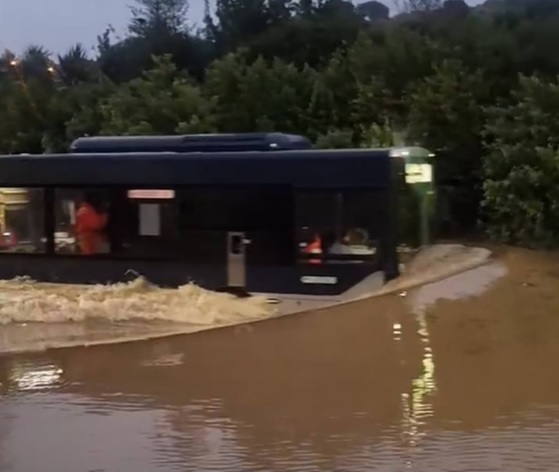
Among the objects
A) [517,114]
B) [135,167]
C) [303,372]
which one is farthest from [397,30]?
[303,372]

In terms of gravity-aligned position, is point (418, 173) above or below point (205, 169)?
below

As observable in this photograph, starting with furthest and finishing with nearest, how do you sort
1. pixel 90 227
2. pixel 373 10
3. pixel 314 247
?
pixel 373 10
pixel 90 227
pixel 314 247

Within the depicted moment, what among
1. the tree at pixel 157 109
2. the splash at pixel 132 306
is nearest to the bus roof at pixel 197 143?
the splash at pixel 132 306

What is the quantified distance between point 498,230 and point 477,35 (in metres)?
5.65

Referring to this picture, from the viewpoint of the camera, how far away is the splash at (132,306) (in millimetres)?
13345

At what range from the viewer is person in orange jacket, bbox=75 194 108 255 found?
1625 centimetres

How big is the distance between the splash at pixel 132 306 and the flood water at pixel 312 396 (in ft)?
2.89

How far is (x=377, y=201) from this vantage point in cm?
1463

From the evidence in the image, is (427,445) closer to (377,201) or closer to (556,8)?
(377,201)

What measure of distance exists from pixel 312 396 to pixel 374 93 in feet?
54.2

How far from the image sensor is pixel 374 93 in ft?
81.1

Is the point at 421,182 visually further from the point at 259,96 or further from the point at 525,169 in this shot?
the point at 259,96

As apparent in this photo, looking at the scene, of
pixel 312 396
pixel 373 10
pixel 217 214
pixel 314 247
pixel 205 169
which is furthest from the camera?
pixel 373 10

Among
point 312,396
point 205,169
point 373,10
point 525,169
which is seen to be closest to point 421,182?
point 205,169
